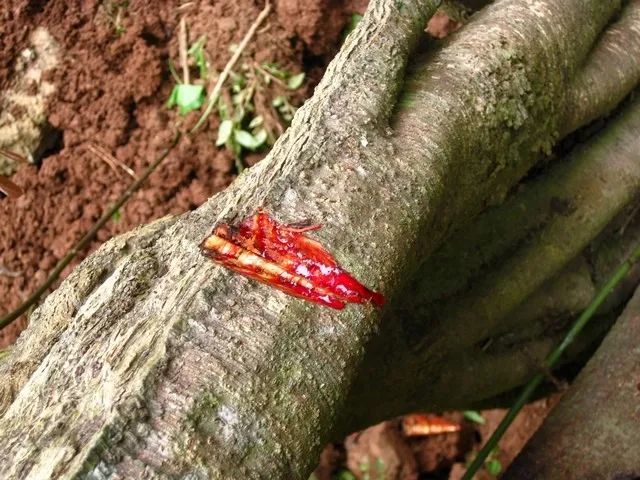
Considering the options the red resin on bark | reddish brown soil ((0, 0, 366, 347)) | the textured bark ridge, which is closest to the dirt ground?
reddish brown soil ((0, 0, 366, 347))

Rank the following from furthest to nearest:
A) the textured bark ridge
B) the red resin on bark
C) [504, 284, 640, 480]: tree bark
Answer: [504, 284, 640, 480]: tree bark, the red resin on bark, the textured bark ridge

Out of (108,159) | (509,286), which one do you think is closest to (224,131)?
(108,159)

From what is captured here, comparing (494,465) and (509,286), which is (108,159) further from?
(494,465)

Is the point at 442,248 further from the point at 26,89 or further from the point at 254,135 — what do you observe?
the point at 26,89

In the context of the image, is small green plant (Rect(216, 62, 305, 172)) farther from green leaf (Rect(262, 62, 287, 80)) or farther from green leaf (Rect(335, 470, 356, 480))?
green leaf (Rect(335, 470, 356, 480))

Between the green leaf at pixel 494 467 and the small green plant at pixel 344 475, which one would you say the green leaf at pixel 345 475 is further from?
the green leaf at pixel 494 467

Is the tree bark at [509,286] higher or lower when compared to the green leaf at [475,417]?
higher

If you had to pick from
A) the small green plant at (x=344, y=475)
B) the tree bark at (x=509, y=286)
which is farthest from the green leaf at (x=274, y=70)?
the small green plant at (x=344, y=475)

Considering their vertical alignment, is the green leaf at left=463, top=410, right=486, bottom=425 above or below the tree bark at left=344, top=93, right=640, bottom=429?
below
